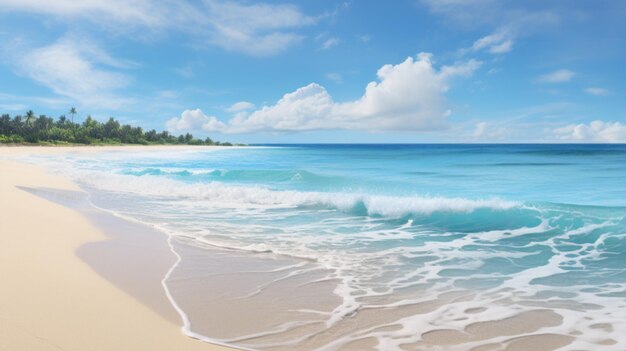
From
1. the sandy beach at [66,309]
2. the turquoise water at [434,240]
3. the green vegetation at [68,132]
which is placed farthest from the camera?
the green vegetation at [68,132]

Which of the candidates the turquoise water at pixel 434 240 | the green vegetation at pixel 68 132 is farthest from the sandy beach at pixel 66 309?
the green vegetation at pixel 68 132

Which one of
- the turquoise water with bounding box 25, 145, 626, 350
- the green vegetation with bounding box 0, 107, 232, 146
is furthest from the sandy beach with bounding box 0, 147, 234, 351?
the green vegetation with bounding box 0, 107, 232, 146

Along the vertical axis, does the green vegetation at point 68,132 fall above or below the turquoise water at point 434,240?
above

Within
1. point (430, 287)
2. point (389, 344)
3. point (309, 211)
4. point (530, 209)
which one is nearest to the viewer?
point (389, 344)

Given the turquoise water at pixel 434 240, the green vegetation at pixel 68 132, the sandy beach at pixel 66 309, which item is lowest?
the turquoise water at pixel 434 240

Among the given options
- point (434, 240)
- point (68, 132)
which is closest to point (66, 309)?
point (434, 240)

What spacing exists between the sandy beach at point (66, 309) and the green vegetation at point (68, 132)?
9597cm

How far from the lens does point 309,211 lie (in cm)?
1295

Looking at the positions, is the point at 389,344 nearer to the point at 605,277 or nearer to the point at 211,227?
the point at 605,277

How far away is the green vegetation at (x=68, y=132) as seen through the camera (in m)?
89.7

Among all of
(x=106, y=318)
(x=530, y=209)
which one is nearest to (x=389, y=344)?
(x=106, y=318)

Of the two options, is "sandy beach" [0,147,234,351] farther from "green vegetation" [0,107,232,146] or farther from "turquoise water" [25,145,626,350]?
"green vegetation" [0,107,232,146]

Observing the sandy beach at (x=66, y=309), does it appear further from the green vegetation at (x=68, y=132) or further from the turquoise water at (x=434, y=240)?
the green vegetation at (x=68, y=132)

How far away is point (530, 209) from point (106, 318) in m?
11.3
